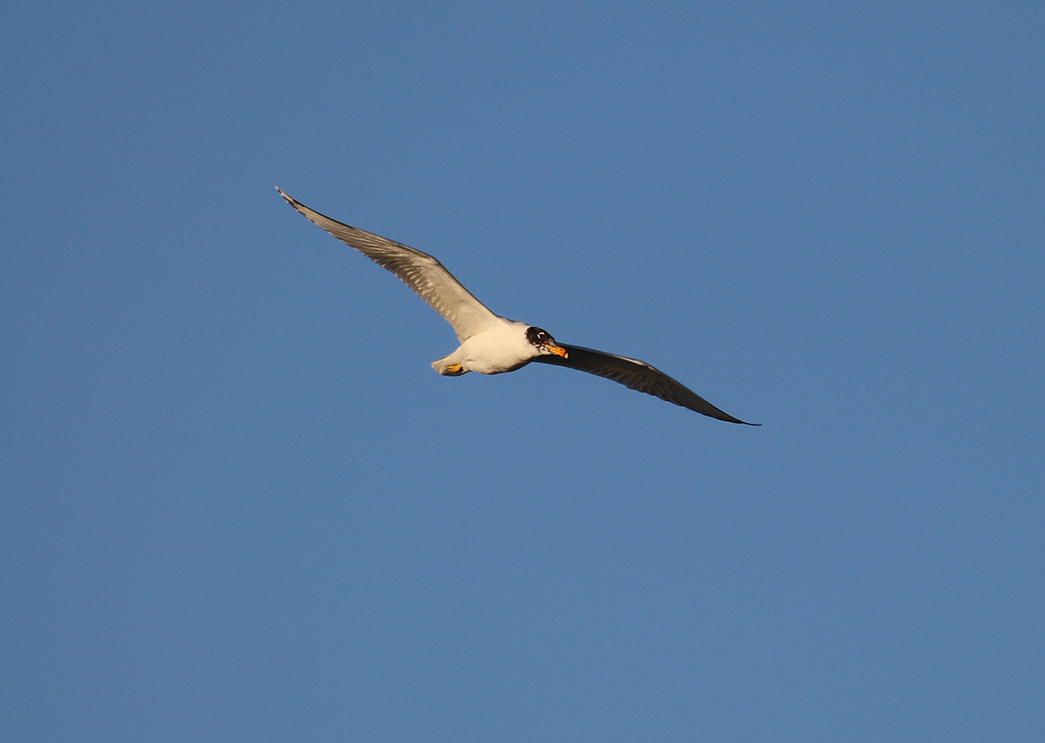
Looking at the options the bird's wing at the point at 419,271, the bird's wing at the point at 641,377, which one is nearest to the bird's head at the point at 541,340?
the bird's wing at the point at 419,271

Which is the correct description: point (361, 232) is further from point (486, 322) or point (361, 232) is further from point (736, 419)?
point (736, 419)

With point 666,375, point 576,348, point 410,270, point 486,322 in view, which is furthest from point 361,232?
point 666,375

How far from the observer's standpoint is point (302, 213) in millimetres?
15805

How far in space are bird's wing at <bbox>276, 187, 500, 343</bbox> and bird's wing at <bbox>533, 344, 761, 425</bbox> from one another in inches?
75.8

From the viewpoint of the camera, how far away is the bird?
15.6 meters

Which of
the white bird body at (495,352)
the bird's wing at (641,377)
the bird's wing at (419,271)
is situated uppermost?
the bird's wing at (641,377)

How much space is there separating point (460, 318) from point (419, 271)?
1.04 metres

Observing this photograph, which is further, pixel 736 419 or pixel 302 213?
pixel 736 419

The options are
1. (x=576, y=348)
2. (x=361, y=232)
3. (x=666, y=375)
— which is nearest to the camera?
(x=361, y=232)

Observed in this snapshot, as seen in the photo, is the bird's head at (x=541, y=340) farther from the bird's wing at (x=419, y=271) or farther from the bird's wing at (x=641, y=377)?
the bird's wing at (x=641, y=377)

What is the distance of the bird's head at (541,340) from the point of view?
15.5 meters

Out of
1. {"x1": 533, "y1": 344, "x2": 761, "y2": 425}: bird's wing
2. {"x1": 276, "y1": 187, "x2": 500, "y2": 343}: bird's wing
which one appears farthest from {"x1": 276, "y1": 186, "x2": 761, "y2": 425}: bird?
{"x1": 533, "y1": 344, "x2": 761, "y2": 425}: bird's wing

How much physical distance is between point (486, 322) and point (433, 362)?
137 centimetres

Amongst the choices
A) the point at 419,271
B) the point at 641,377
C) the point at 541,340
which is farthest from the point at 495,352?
the point at 641,377
